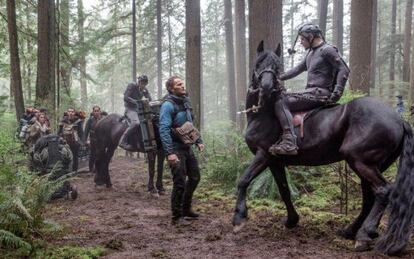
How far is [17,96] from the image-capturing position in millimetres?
13242

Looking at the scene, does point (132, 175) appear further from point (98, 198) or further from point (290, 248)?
point (290, 248)

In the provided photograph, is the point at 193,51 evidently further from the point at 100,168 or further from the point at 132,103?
the point at 100,168

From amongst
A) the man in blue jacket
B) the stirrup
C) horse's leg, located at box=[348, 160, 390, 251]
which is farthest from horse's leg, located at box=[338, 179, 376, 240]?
the man in blue jacket

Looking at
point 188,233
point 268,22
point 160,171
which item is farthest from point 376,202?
point 160,171

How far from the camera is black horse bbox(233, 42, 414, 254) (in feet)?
15.2

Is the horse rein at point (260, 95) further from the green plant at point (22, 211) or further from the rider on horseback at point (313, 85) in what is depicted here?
the green plant at point (22, 211)

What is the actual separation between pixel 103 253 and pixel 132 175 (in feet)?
28.1

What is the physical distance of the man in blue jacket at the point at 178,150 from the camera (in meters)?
6.39

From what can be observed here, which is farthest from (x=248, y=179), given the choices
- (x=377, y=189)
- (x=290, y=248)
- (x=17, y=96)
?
(x=17, y=96)

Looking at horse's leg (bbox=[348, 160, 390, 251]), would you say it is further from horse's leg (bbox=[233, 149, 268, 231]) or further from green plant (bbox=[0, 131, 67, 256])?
green plant (bbox=[0, 131, 67, 256])

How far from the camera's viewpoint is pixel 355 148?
484cm

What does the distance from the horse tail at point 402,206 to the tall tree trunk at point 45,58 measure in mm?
11477

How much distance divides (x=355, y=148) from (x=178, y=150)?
114 inches

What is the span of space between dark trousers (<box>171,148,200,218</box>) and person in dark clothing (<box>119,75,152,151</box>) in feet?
12.9
